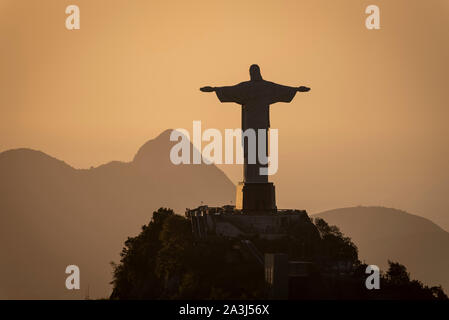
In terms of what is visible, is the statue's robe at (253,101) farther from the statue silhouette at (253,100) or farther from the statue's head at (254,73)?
the statue's head at (254,73)

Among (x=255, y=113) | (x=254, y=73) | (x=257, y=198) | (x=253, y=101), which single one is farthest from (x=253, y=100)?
(x=257, y=198)

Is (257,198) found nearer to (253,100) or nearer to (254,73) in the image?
(253,100)

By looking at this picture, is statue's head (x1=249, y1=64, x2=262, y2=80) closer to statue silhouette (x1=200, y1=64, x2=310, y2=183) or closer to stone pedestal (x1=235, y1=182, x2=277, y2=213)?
statue silhouette (x1=200, y1=64, x2=310, y2=183)

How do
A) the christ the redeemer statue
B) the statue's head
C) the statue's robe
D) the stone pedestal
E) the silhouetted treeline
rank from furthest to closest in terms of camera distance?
the statue's head, the statue's robe, the christ the redeemer statue, the stone pedestal, the silhouetted treeline

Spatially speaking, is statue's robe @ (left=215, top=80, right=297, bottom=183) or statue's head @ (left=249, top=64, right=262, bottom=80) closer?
statue's robe @ (left=215, top=80, right=297, bottom=183)

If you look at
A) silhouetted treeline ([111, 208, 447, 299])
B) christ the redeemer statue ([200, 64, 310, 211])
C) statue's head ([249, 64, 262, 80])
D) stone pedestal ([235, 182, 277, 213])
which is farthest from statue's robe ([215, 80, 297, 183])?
silhouetted treeline ([111, 208, 447, 299])

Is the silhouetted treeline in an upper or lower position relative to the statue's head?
lower
